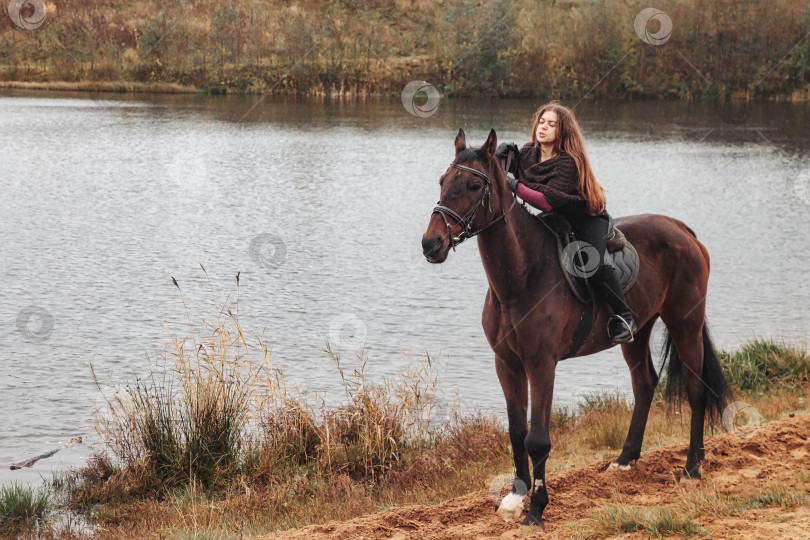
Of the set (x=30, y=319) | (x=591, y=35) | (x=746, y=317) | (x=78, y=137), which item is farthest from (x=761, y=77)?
(x=30, y=319)

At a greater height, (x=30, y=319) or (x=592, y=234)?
(x=592, y=234)

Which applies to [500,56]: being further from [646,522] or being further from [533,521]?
[646,522]

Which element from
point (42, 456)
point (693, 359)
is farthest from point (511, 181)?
point (42, 456)

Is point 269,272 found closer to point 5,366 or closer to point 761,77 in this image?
point 5,366

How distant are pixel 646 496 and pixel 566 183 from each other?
2.43 m

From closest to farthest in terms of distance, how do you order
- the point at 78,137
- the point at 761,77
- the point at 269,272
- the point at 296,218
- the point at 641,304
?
the point at 641,304 → the point at 269,272 → the point at 296,218 → the point at 78,137 → the point at 761,77

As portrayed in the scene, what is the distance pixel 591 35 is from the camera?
7056 centimetres

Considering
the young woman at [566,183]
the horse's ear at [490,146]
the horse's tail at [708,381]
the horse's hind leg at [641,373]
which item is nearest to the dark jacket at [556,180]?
the young woman at [566,183]

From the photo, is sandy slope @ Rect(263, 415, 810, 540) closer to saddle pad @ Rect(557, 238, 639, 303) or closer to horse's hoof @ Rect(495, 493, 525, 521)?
horse's hoof @ Rect(495, 493, 525, 521)

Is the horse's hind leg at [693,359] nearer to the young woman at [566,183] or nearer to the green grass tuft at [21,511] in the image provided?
the young woman at [566,183]

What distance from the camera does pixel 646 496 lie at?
21.0ft

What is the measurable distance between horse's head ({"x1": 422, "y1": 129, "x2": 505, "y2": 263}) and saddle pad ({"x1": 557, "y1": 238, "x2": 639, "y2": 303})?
783mm

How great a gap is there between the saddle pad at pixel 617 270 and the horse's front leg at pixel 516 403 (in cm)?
67

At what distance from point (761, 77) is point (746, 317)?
188ft
